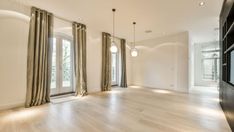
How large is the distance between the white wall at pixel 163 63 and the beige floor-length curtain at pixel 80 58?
13.7 feet

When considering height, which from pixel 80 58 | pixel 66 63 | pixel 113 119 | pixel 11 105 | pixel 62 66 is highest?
pixel 80 58

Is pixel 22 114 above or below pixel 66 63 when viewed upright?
below

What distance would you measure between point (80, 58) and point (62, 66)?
824 millimetres

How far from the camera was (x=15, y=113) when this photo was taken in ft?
→ 11.3

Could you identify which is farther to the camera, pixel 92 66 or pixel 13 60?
pixel 92 66

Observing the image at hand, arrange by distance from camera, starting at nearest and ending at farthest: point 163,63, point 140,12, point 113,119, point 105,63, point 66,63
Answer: point 113,119 → point 140,12 → point 66,63 → point 105,63 → point 163,63

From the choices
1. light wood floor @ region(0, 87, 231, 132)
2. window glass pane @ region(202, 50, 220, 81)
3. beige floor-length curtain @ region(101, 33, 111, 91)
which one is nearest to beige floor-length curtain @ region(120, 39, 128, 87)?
beige floor-length curtain @ region(101, 33, 111, 91)

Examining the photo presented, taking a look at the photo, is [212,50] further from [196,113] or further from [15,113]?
[15,113]

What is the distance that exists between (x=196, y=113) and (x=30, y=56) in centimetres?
520

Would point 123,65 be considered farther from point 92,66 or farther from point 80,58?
point 80,58

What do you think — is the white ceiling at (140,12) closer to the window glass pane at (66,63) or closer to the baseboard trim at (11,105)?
the window glass pane at (66,63)

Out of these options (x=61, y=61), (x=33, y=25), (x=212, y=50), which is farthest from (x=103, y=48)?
(x=212, y=50)

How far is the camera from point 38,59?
A: 14.0 feet

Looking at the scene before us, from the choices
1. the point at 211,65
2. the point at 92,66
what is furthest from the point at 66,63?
the point at 211,65
